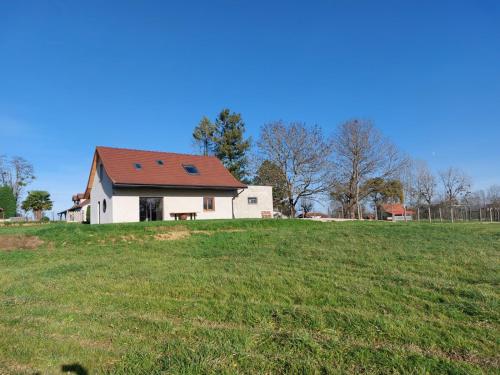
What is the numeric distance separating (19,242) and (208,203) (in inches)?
540

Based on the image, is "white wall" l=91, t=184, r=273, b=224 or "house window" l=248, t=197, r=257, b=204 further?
"house window" l=248, t=197, r=257, b=204

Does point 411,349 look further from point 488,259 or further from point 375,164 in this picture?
point 375,164

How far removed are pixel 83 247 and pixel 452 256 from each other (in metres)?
11.0

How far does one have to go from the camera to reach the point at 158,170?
77.8 ft

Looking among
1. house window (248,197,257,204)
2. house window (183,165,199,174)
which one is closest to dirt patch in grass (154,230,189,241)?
house window (183,165,199,174)

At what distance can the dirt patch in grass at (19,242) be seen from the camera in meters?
12.2

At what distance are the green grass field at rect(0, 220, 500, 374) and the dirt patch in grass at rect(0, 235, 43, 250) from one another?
8.96 feet

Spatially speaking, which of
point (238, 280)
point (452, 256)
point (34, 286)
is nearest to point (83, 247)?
point (34, 286)

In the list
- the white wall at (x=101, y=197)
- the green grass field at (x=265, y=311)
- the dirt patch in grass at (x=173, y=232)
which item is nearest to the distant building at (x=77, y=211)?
the white wall at (x=101, y=197)

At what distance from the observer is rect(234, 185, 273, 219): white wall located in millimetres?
27281

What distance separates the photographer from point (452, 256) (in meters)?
7.93

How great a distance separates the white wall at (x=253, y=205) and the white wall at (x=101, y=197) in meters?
9.13

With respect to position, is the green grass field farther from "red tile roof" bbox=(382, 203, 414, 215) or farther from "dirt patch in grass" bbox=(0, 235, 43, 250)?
"red tile roof" bbox=(382, 203, 414, 215)

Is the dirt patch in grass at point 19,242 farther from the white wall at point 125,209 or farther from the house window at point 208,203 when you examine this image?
the house window at point 208,203
